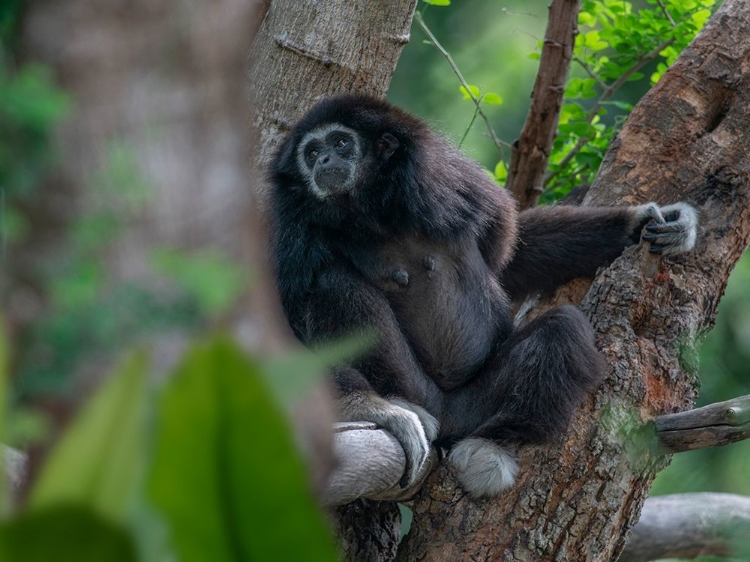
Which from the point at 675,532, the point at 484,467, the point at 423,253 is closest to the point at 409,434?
the point at 484,467

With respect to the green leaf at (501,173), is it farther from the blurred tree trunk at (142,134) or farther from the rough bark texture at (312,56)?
the blurred tree trunk at (142,134)

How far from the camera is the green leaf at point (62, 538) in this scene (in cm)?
86

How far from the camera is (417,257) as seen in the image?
15.5 ft

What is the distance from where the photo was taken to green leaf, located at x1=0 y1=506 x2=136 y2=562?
2.82ft

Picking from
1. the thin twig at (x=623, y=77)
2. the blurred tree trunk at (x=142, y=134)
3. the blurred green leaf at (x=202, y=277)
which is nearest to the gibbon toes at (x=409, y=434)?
the thin twig at (x=623, y=77)

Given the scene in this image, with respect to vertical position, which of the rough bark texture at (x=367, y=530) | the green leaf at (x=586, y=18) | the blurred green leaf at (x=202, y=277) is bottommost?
the rough bark texture at (x=367, y=530)

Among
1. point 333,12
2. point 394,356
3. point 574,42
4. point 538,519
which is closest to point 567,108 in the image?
point 574,42

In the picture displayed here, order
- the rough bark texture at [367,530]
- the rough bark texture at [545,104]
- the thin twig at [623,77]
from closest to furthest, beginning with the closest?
the rough bark texture at [367,530]
the rough bark texture at [545,104]
the thin twig at [623,77]

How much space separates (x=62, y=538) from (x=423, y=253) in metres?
3.92

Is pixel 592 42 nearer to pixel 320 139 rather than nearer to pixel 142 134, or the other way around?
pixel 320 139

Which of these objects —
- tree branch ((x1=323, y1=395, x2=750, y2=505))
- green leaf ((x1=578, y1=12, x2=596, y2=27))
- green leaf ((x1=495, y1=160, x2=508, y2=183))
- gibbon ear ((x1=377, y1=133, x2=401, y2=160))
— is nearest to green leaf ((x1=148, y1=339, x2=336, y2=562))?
tree branch ((x1=323, y1=395, x2=750, y2=505))

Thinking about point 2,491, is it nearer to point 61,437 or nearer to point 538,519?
point 61,437

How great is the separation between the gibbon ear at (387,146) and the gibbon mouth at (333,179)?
0.25 m

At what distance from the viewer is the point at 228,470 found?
957 millimetres
